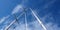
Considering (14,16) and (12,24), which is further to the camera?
(14,16)

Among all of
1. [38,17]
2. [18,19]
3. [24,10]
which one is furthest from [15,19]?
[38,17]

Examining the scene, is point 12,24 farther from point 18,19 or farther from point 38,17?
point 38,17

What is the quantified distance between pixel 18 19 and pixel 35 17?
2.22 ft

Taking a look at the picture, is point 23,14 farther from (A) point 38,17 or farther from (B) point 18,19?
(A) point 38,17

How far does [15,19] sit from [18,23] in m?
0.18

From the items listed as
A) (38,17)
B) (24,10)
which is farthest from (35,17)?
(24,10)

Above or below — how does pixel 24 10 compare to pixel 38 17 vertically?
above

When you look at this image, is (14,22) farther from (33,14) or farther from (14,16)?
(33,14)

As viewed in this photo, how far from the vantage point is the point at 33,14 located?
5547 millimetres

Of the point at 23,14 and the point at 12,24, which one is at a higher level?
the point at 23,14

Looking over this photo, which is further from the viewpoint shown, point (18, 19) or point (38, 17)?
point (18, 19)

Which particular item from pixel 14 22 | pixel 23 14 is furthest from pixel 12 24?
pixel 23 14

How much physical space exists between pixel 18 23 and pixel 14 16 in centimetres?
Result: 31

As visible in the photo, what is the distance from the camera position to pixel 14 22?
217 inches
